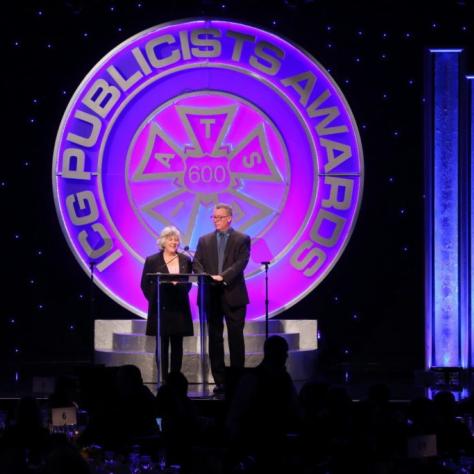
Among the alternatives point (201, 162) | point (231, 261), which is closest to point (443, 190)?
point (201, 162)

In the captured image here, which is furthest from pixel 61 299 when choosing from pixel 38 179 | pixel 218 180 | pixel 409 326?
pixel 409 326

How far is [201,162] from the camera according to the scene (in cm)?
987

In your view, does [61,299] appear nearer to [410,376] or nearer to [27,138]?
[27,138]

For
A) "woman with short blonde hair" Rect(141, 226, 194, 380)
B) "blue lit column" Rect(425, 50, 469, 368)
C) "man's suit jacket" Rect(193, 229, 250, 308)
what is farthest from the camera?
"blue lit column" Rect(425, 50, 469, 368)

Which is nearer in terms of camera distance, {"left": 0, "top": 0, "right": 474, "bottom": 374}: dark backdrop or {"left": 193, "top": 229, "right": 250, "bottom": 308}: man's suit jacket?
{"left": 193, "top": 229, "right": 250, "bottom": 308}: man's suit jacket

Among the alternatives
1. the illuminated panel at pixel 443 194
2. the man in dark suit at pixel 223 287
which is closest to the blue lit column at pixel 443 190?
the illuminated panel at pixel 443 194

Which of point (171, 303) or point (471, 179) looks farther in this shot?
point (471, 179)

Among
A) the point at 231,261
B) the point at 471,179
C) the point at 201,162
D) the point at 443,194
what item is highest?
the point at 201,162

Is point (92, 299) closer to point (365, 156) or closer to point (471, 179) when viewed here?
point (365, 156)

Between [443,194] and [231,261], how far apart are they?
2.52 meters

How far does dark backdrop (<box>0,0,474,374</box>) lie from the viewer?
9.89 m

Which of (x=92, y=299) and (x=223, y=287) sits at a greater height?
(x=223, y=287)

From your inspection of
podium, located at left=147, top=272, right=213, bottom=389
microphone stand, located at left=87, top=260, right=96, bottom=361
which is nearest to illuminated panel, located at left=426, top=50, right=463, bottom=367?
podium, located at left=147, top=272, right=213, bottom=389

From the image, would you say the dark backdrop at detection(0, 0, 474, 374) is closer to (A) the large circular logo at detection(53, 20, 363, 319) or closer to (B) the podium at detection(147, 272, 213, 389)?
(A) the large circular logo at detection(53, 20, 363, 319)
